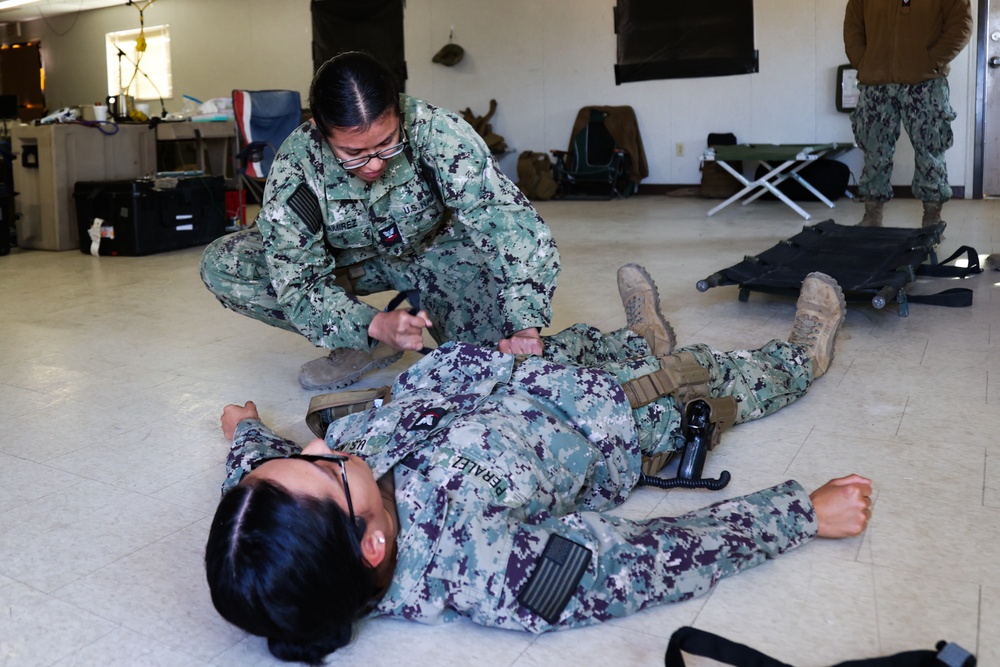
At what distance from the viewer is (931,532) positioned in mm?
1724

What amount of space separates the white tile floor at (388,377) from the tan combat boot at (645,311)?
0.42 meters

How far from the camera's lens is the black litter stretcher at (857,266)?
3344 millimetres

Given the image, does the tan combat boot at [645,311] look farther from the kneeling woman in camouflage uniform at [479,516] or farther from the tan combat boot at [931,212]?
the tan combat boot at [931,212]

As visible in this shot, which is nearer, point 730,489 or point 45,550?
point 45,550

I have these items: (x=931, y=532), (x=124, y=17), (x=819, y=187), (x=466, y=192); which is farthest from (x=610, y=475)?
(x=124, y=17)

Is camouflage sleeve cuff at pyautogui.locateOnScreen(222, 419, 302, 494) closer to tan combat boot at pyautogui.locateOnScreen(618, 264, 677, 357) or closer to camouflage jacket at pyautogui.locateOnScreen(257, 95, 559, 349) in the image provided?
camouflage jacket at pyautogui.locateOnScreen(257, 95, 559, 349)

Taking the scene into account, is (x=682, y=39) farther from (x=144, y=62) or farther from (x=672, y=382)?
(x=144, y=62)

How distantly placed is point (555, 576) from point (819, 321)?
154 cm

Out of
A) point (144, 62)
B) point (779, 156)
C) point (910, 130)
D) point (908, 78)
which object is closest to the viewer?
point (908, 78)

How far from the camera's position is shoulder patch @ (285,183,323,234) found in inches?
89.0

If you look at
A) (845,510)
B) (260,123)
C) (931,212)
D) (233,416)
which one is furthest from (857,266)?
(260,123)

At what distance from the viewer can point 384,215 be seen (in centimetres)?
242

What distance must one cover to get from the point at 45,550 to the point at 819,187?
674 centimetres

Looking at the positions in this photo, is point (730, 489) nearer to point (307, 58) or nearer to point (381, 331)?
point (381, 331)
